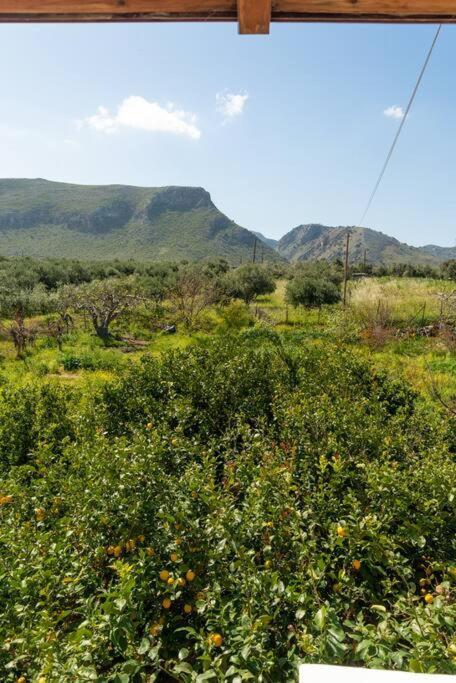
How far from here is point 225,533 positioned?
2461mm

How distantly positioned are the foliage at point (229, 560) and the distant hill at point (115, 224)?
233 ft

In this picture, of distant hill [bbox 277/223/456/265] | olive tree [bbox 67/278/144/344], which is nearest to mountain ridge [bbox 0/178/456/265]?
distant hill [bbox 277/223/456/265]

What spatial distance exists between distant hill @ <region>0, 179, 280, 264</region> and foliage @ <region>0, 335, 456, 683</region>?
2801 inches

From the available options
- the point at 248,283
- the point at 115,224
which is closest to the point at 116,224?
the point at 115,224

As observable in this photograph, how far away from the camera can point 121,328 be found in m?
18.6

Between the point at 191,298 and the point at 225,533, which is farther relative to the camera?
→ the point at 191,298

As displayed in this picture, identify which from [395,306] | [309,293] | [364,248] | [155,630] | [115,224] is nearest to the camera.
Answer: [155,630]

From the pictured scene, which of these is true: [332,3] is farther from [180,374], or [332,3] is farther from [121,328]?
[121,328]

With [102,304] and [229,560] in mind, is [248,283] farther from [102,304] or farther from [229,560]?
[229,560]

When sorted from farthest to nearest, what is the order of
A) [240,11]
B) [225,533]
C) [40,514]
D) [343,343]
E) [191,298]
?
[191,298] < [343,343] < [40,514] < [225,533] < [240,11]

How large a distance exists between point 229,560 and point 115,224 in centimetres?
10069

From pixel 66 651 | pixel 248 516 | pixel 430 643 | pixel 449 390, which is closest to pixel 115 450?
pixel 248 516

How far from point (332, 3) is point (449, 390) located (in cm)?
886

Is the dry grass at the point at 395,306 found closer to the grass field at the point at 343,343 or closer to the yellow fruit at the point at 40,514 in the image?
the grass field at the point at 343,343
